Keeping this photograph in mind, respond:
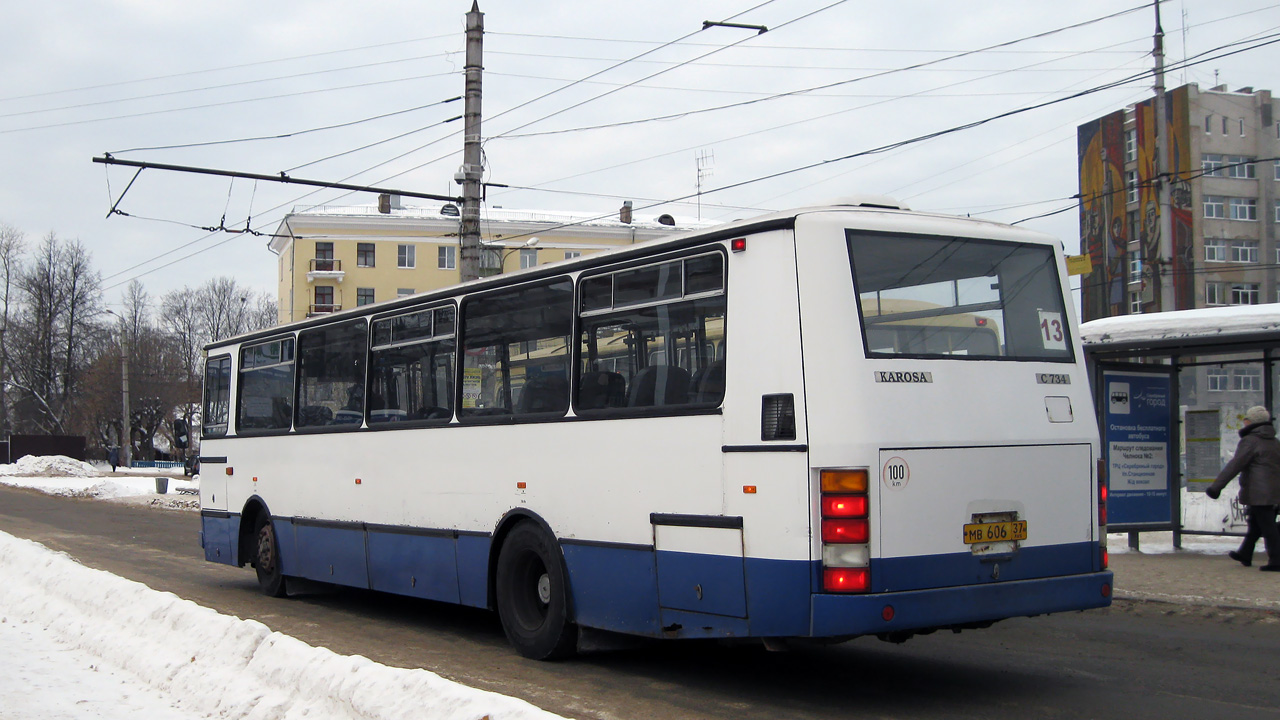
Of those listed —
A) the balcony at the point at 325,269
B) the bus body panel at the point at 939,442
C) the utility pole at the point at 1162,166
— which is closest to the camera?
the bus body panel at the point at 939,442

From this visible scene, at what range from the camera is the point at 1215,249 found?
72.6m

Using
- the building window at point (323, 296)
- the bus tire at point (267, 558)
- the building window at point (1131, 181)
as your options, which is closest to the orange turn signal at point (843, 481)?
the bus tire at point (267, 558)

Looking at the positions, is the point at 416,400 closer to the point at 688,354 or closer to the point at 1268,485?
the point at 688,354

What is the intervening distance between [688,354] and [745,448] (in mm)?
843

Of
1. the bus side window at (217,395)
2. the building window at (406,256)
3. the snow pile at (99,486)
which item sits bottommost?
the snow pile at (99,486)

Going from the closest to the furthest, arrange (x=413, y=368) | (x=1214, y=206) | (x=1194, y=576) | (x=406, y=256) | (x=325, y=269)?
1. (x=413, y=368)
2. (x=1194, y=576)
3. (x=1214, y=206)
4. (x=325, y=269)
5. (x=406, y=256)

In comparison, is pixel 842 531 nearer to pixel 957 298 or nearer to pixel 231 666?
pixel 957 298

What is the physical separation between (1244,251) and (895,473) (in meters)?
76.2

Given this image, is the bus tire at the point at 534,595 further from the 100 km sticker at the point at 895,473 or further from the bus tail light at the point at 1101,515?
the bus tail light at the point at 1101,515

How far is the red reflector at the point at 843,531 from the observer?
21.4 ft

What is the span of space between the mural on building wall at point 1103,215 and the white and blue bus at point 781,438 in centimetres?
6829

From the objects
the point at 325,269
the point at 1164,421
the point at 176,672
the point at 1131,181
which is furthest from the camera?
the point at 325,269

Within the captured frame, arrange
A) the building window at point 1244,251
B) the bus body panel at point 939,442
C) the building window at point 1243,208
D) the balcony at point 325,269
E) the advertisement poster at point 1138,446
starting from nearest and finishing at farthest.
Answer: the bus body panel at point 939,442, the advertisement poster at point 1138,446, the building window at point 1244,251, the building window at point 1243,208, the balcony at point 325,269

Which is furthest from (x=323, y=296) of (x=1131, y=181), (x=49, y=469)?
(x=1131, y=181)
